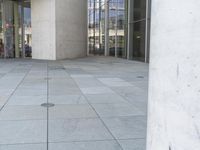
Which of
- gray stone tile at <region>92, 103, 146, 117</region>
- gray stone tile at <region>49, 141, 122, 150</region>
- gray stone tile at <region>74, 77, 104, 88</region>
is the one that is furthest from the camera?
gray stone tile at <region>74, 77, 104, 88</region>

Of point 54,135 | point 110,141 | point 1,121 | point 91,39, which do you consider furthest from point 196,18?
point 91,39

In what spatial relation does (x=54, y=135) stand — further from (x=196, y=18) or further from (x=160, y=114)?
(x=196, y=18)

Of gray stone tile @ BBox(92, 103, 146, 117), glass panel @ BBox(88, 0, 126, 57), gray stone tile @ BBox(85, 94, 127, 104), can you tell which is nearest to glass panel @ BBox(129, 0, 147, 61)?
glass panel @ BBox(88, 0, 126, 57)

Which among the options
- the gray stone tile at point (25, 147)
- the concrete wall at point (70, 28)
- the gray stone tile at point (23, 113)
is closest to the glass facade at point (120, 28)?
the concrete wall at point (70, 28)

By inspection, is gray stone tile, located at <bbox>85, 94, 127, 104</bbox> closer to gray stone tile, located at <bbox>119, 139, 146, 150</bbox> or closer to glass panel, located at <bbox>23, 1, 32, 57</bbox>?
gray stone tile, located at <bbox>119, 139, 146, 150</bbox>

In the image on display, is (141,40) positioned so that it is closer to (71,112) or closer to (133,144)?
(71,112)

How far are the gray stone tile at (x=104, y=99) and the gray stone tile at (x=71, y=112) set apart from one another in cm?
59

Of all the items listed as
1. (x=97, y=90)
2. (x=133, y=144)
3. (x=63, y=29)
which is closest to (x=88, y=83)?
(x=97, y=90)

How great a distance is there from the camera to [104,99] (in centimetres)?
852

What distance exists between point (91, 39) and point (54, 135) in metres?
34.8

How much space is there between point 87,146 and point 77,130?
2.82 feet

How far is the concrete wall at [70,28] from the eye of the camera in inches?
1040

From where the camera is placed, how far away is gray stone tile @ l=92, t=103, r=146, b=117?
6.78 m

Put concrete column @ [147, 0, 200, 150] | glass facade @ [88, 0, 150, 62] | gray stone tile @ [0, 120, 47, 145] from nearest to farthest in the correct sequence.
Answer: concrete column @ [147, 0, 200, 150]
gray stone tile @ [0, 120, 47, 145]
glass facade @ [88, 0, 150, 62]
